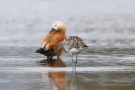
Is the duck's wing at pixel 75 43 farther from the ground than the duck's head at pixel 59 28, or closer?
closer

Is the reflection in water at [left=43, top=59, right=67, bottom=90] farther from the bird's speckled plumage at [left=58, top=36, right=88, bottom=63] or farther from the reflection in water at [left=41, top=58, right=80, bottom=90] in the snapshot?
the bird's speckled plumage at [left=58, top=36, right=88, bottom=63]

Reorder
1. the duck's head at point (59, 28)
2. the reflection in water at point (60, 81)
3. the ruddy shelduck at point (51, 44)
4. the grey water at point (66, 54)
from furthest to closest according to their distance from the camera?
1. the duck's head at point (59, 28)
2. the ruddy shelduck at point (51, 44)
3. the grey water at point (66, 54)
4. the reflection in water at point (60, 81)

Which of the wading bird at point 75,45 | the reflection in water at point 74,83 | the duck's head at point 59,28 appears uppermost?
the duck's head at point 59,28

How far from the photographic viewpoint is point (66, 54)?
48.1ft

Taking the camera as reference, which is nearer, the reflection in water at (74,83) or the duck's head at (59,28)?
the reflection in water at (74,83)

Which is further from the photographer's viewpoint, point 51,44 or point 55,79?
point 51,44

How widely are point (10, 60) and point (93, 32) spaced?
7417mm

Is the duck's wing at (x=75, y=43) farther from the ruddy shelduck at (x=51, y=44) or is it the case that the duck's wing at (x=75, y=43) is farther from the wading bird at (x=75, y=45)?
the ruddy shelduck at (x=51, y=44)

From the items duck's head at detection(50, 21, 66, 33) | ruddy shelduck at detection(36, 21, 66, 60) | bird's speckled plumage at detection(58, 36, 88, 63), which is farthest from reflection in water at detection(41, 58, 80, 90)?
duck's head at detection(50, 21, 66, 33)

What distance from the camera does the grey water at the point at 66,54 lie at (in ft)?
32.4

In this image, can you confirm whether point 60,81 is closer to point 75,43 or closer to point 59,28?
point 75,43

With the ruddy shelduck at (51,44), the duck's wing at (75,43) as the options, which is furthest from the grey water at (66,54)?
the duck's wing at (75,43)

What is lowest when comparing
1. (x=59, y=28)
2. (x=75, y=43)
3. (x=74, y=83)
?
(x=74, y=83)

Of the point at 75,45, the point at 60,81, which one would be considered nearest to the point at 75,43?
the point at 75,45
